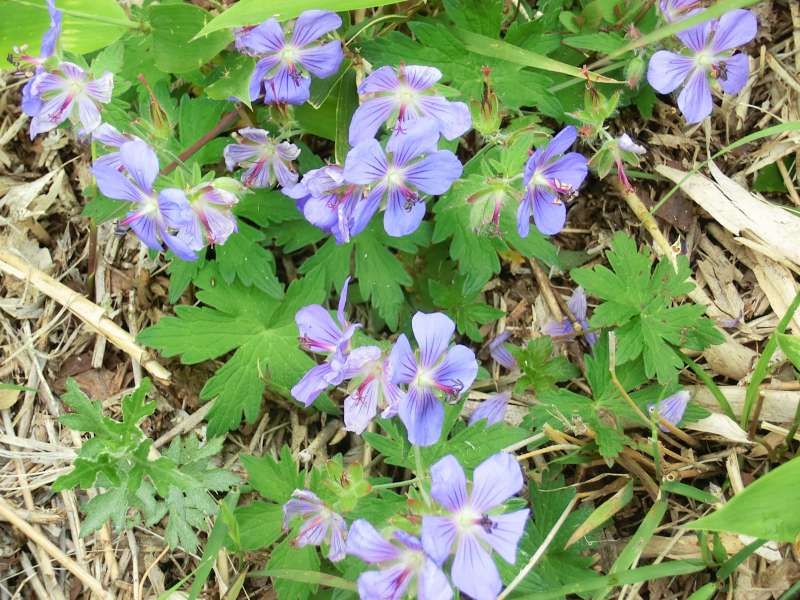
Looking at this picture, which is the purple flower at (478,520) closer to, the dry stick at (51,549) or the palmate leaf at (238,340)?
the palmate leaf at (238,340)

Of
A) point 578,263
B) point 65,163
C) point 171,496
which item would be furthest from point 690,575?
Answer: point 65,163

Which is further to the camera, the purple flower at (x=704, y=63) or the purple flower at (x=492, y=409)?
the purple flower at (x=492, y=409)

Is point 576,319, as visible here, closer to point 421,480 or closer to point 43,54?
point 421,480

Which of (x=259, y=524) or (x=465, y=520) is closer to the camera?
(x=465, y=520)

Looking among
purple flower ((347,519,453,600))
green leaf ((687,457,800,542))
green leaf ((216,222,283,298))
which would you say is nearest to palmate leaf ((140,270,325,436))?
green leaf ((216,222,283,298))

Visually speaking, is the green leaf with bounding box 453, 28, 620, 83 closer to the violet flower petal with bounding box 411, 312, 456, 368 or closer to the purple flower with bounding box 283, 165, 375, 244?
the purple flower with bounding box 283, 165, 375, 244

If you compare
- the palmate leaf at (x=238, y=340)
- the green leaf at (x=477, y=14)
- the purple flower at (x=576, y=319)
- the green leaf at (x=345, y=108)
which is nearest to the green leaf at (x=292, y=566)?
the palmate leaf at (x=238, y=340)

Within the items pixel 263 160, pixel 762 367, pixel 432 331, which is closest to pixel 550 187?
pixel 432 331
